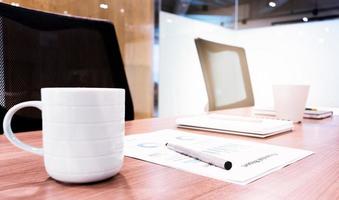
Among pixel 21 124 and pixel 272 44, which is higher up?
pixel 272 44

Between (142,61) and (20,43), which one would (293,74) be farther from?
(20,43)

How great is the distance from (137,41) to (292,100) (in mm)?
2389

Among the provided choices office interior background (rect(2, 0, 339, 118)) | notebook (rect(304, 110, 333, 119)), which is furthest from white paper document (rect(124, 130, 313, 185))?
office interior background (rect(2, 0, 339, 118))

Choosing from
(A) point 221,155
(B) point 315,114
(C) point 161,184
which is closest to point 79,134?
(C) point 161,184

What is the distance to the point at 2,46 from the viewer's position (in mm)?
926

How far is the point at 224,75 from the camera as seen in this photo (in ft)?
6.39

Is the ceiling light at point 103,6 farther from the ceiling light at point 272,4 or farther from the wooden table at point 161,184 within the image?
the wooden table at point 161,184

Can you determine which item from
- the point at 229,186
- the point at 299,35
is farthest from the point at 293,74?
the point at 229,186

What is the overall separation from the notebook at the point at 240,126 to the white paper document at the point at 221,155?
3.9 inches

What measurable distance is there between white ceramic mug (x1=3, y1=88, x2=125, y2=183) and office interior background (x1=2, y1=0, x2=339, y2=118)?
2.51 metres

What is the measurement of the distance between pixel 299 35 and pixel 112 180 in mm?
3517

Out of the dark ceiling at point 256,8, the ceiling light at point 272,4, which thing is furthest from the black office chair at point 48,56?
the ceiling light at point 272,4

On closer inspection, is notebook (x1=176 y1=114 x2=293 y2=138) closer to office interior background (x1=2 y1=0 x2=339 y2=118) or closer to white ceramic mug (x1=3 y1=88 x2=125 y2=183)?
white ceramic mug (x1=3 y1=88 x2=125 y2=183)

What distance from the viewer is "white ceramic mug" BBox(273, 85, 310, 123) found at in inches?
38.0
